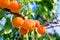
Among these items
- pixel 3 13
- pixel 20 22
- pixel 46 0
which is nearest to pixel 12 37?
pixel 46 0

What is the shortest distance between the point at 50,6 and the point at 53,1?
0.20 feet

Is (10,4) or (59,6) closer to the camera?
(10,4)

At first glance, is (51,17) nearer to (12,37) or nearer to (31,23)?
(12,37)

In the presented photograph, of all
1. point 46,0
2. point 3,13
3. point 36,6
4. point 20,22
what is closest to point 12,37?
point 36,6

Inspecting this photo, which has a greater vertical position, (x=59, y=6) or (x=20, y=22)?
(x=20, y=22)

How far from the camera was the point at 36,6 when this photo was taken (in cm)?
188

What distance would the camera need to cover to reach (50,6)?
1.96 metres

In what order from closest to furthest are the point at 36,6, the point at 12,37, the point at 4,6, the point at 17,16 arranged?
the point at 4,6
the point at 17,16
the point at 12,37
the point at 36,6

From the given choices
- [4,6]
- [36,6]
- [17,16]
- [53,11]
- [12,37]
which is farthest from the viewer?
[53,11]

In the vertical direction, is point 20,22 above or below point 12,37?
above

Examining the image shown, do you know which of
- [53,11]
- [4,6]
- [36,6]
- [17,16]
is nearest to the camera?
[4,6]

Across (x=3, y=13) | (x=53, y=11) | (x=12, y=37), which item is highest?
(x=3, y=13)

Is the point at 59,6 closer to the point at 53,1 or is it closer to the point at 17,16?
the point at 53,1

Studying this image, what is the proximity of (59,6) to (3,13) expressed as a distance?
1031 mm
